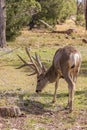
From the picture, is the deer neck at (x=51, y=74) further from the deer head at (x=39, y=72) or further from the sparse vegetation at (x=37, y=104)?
the sparse vegetation at (x=37, y=104)

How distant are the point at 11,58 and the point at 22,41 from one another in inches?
232

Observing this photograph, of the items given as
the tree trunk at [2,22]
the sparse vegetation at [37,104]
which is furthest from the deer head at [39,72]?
the tree trunk at [2,22]

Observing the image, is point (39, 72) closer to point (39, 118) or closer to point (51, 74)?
point (51, 74)

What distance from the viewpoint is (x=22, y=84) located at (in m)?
Answer: 13.5

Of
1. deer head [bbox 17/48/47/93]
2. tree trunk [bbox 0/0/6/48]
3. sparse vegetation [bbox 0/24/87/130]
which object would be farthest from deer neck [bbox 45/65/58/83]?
tree trunk [bbox 0/0/6/48]

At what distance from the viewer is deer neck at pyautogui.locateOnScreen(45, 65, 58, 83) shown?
31.5 feet

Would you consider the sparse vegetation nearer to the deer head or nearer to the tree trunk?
the deer head

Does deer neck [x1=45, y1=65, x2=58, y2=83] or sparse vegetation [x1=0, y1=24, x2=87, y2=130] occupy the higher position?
deer neck [x1=45, y1=65, x2=58, y2=83]

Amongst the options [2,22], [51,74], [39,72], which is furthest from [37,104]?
[2,22]

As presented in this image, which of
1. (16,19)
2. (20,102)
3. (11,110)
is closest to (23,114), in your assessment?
(11,110)

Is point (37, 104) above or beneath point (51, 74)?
beneath

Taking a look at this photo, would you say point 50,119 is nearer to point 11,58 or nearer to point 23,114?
point 23,114

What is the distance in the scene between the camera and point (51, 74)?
31.8 ft

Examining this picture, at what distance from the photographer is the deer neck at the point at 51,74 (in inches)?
378
